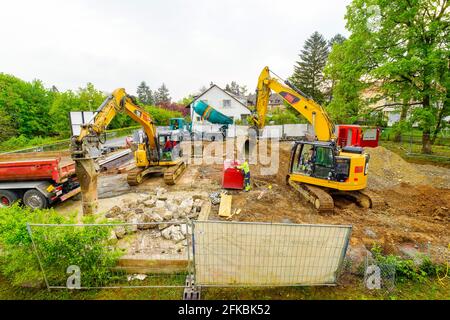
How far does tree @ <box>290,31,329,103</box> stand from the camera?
36125 mm

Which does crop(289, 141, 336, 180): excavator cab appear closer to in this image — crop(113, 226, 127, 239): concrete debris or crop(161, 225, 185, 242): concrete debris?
crop(161, 225, 185, 242): concrete debris

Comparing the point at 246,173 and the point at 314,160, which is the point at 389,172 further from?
the point at 246,173

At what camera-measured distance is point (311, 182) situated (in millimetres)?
8547

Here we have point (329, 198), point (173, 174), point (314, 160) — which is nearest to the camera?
point (329, 198)

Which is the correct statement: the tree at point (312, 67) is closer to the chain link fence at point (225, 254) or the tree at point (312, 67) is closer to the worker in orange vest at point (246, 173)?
the worker in orange vest at point (246, 173)

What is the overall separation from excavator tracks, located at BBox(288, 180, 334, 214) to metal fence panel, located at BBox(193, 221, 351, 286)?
140 inches

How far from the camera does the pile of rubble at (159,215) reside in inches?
228

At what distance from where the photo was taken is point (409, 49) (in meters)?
12.0

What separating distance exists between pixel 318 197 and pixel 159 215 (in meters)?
5.21

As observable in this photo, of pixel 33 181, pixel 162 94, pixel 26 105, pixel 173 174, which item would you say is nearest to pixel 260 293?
pixel 173 174

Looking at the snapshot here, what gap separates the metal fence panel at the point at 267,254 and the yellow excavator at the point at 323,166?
365 cm
